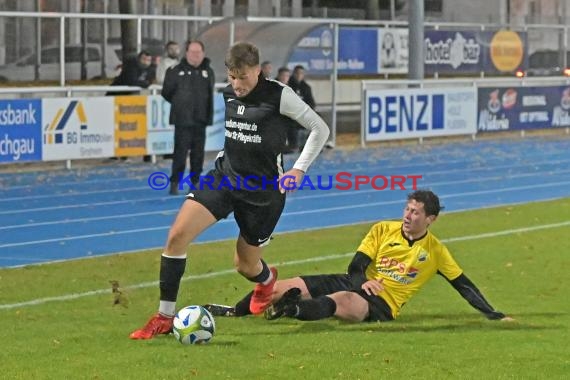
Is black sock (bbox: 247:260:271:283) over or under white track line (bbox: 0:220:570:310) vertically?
over

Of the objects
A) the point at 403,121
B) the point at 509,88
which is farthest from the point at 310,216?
the point at 509,88

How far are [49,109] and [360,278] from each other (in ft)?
42.7

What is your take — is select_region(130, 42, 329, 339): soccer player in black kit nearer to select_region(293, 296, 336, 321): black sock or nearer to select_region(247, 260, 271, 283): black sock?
select_region(247, 260, 271, 283): black sock

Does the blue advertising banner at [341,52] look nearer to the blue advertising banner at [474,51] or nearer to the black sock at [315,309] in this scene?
the blue advertising banner at [474,51]

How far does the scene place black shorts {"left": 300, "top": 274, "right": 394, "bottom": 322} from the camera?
9.22 meters

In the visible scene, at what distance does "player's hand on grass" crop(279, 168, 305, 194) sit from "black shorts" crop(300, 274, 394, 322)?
44.2 inches

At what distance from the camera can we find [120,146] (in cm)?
2300

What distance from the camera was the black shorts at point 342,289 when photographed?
30.2 feet

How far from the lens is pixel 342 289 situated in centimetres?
946

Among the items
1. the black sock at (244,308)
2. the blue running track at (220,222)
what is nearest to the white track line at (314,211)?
the blue running track at (220,222)

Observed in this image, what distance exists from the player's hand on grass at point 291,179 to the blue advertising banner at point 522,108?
2301 cm

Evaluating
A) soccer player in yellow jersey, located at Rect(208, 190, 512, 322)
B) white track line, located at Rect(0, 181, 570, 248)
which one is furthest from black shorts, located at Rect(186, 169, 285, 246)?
white track line, located at Rect(0, 181, 570, 248)

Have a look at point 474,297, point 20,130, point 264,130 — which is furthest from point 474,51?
point 264,130

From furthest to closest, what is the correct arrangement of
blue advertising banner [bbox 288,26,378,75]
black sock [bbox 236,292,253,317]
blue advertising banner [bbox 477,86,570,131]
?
blue advertising banner [bbox 477,86,570,131] → blue advertising banner [bbox 288,26,378,75] → black sock [bbox 236,292,253,317]
